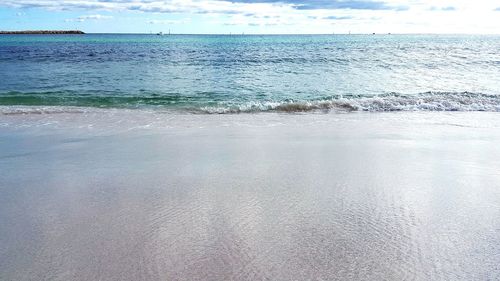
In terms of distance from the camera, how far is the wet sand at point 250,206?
132 inches

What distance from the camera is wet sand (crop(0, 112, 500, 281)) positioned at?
11.0ft

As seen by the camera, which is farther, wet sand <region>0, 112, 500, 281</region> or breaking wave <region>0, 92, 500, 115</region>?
breaking wave <region>0, 92, 500, 115</region>

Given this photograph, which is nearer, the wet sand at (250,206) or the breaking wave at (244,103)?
the wet sand at (250,206)

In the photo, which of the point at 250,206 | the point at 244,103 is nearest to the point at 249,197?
the point at 250,206

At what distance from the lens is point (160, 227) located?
158 inches

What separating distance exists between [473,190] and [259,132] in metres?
4.58

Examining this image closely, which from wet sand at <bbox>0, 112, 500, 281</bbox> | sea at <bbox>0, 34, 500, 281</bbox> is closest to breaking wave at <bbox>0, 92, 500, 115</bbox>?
sea at <bbox>0, 34, 500, 281</bbox>

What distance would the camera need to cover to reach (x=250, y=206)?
458 cm

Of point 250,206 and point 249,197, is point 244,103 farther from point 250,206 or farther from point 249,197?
point 250,206

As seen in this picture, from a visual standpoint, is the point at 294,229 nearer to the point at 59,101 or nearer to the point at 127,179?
the point at 127,179

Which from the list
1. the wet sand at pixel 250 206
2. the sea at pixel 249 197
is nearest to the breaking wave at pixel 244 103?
the sea at pixel 249 197

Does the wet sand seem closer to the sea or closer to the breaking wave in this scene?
the sea

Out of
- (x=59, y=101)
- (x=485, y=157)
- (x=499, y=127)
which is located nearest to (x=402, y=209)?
(x=485, y=157)

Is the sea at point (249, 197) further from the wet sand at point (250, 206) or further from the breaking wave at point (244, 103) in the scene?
the breaking wave at point (244, 103)
